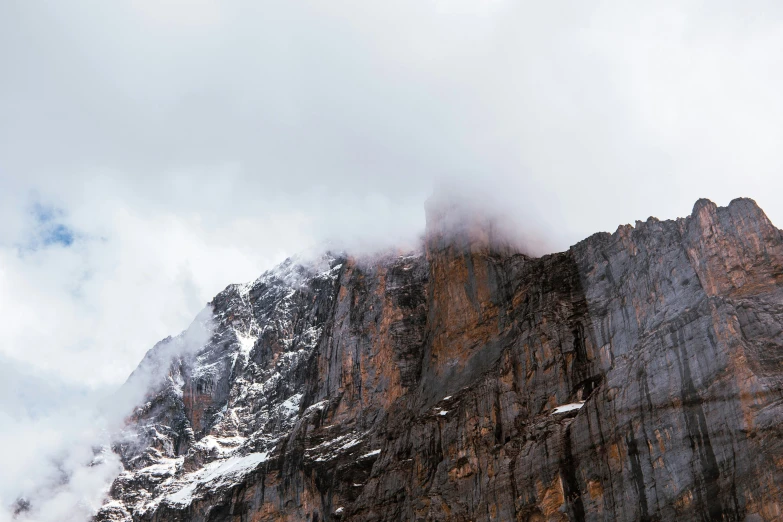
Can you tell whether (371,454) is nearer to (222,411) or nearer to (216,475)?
(216,475)

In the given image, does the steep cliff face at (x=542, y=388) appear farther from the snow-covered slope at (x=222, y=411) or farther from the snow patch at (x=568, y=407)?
the snow-covered slope at (x=222, y=411)

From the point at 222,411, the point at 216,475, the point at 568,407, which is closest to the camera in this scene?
the point at 568,407

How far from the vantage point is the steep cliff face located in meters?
64.4

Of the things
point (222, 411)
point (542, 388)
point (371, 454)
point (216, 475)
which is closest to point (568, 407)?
point (542, 388)

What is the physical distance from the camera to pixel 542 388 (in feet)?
282

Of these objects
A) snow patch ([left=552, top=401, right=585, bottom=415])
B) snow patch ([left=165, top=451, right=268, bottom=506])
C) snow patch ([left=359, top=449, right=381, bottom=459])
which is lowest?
snow patch ([left=552, top=401, right=585, bottom=415])

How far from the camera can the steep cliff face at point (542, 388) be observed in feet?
211

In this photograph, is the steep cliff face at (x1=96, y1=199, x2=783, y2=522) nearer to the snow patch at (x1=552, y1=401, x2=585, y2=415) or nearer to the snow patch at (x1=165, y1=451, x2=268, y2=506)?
the snow patch at (x1=552, y1=401, x2=585, y2=415)

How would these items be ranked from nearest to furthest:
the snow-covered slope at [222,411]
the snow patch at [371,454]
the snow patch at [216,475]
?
the snow patch at [371,454] < the snow patch at [216,475] < the snow-covered slope at [222,411]

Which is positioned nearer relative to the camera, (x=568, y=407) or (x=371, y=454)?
(x=568, y=407)

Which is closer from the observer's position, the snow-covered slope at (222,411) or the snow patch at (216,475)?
the snow patch at (216,475)

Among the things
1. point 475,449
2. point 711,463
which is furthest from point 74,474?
point 711,463

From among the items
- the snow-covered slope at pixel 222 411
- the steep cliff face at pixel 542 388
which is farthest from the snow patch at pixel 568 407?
the snow-covered slope at pixel 222 411

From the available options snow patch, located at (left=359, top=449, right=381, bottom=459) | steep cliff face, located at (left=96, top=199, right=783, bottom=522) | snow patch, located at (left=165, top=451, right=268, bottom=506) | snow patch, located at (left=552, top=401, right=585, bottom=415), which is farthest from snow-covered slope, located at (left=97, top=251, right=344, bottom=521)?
snow patch, located at (left=552, top=401, right=585, bottom=415)
